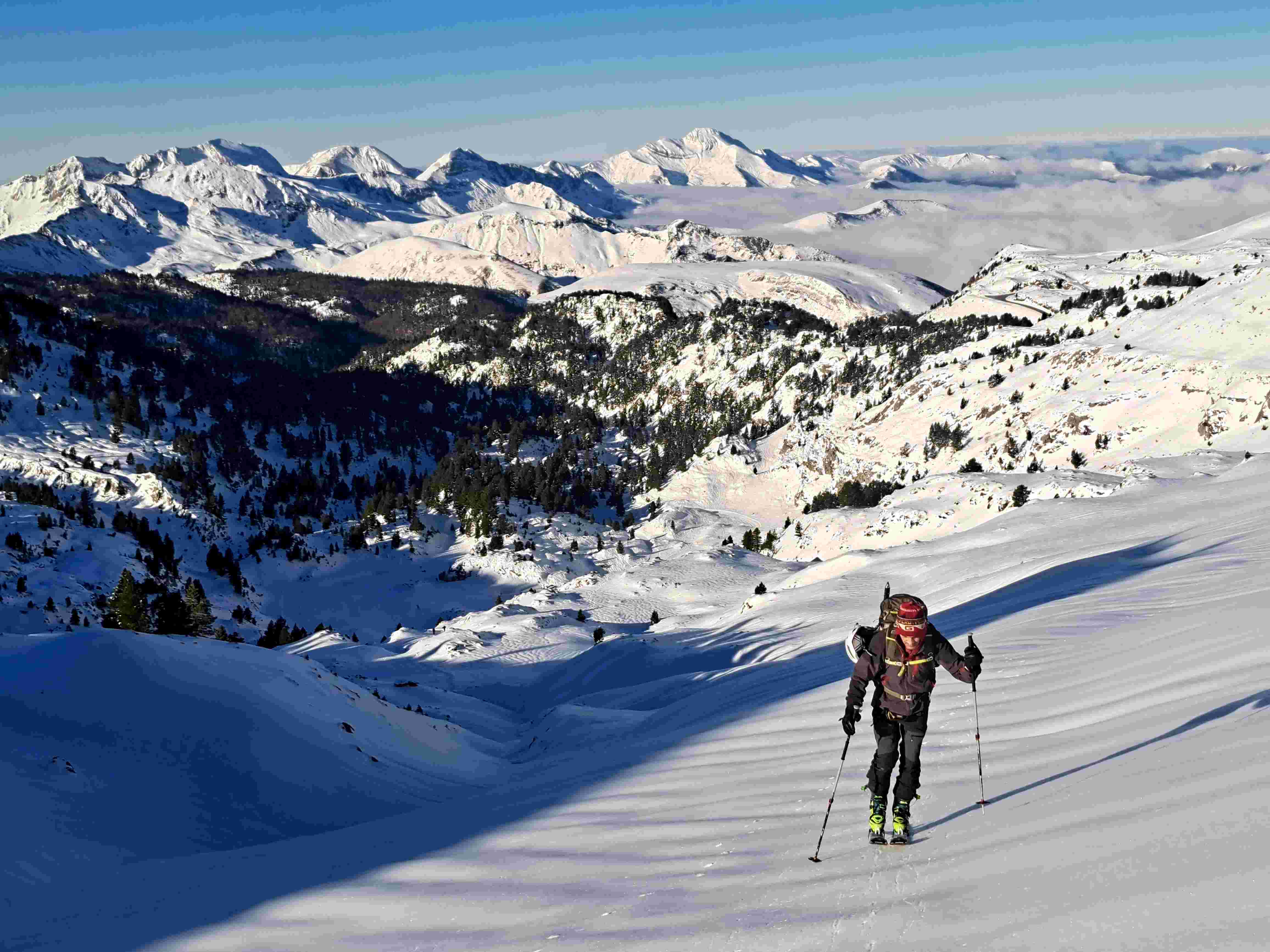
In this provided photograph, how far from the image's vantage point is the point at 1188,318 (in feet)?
341

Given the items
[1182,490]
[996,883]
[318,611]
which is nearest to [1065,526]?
[1182,490]

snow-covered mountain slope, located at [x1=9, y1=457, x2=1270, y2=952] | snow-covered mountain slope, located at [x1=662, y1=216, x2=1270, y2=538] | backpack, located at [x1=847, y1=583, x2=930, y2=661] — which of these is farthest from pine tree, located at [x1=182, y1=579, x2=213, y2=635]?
snow-covered mountain slope, located at [x1=662, y1=216, x2=1270, y2=538]

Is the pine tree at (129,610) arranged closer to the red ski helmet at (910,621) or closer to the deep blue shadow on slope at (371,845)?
the deep blue shadow on slope at (371,845)

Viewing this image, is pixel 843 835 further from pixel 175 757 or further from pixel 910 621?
pixel 175 757

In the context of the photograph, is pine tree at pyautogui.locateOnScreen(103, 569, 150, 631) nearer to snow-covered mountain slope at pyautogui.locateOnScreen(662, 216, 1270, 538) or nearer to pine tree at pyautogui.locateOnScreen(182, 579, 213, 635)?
pine tree at pyautogui.locateOnScreen(182, 579, 213, 635)

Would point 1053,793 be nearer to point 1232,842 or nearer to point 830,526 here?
point 1232,842

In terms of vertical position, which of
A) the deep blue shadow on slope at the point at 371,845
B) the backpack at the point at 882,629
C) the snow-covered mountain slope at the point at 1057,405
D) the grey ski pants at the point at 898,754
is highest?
the snow-covered mountain slope at the point at 1057,405

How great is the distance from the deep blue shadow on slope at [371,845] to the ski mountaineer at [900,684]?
76 centimetres

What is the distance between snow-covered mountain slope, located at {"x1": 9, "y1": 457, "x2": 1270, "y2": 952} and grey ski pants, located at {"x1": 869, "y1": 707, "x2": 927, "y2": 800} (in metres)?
0.58

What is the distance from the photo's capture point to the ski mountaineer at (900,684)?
9086 mm

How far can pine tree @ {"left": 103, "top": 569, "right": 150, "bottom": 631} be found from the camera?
2272 inches

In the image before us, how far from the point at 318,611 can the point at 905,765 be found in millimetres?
129246

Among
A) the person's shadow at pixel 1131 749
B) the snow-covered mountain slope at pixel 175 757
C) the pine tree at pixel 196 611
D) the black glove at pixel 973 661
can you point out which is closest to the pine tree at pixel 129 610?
the pine tree at pixel 196 611

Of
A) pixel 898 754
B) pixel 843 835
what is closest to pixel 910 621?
pixel 898 754
